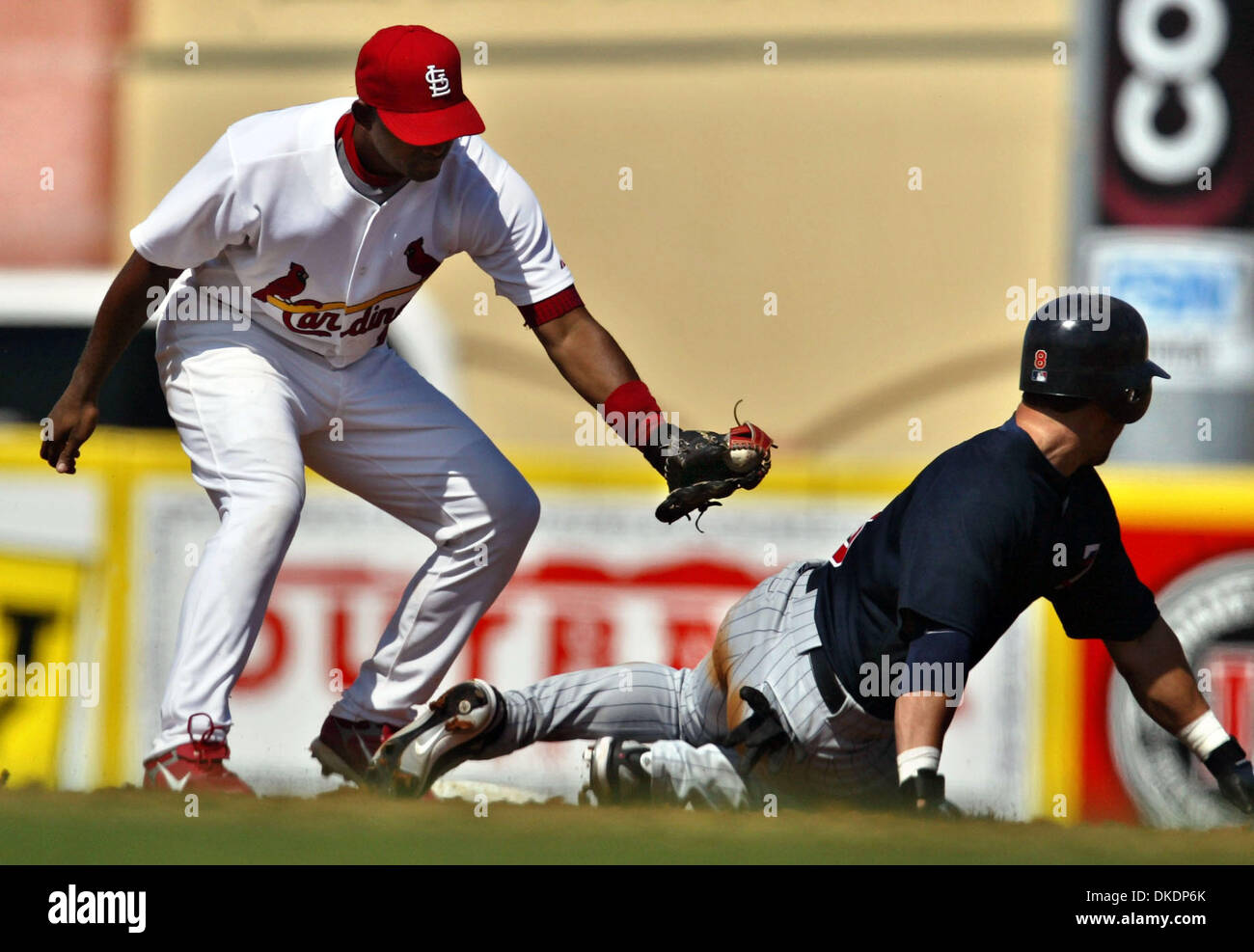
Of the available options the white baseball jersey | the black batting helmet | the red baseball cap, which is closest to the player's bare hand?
the white baseball jersey

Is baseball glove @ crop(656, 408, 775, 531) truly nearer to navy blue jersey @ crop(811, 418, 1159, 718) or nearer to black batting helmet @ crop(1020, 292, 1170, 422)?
navy blue jersey @ crop(811, 418, 1159, 718)

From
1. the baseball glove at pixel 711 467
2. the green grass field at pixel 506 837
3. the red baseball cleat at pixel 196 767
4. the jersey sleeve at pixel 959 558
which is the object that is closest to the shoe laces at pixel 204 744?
the red baseball cleat at pixel 196 767

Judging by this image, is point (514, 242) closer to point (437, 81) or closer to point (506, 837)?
point (437, 81)

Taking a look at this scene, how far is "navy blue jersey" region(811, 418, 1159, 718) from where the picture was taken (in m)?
4.01

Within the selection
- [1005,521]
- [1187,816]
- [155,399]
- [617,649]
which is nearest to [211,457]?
[1005,521]

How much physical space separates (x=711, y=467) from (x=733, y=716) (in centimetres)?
67

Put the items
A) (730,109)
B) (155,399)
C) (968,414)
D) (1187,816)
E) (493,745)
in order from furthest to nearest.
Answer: (730,109)
(968,414)
(155,399)
(1187,816)
(493,745)

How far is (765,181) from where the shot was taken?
1099cm

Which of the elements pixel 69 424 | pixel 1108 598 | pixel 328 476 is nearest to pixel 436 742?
pixel 328 476

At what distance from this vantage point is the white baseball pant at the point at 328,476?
405cm

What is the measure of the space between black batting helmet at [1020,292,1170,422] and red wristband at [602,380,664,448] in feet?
2.81

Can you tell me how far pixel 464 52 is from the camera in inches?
440
